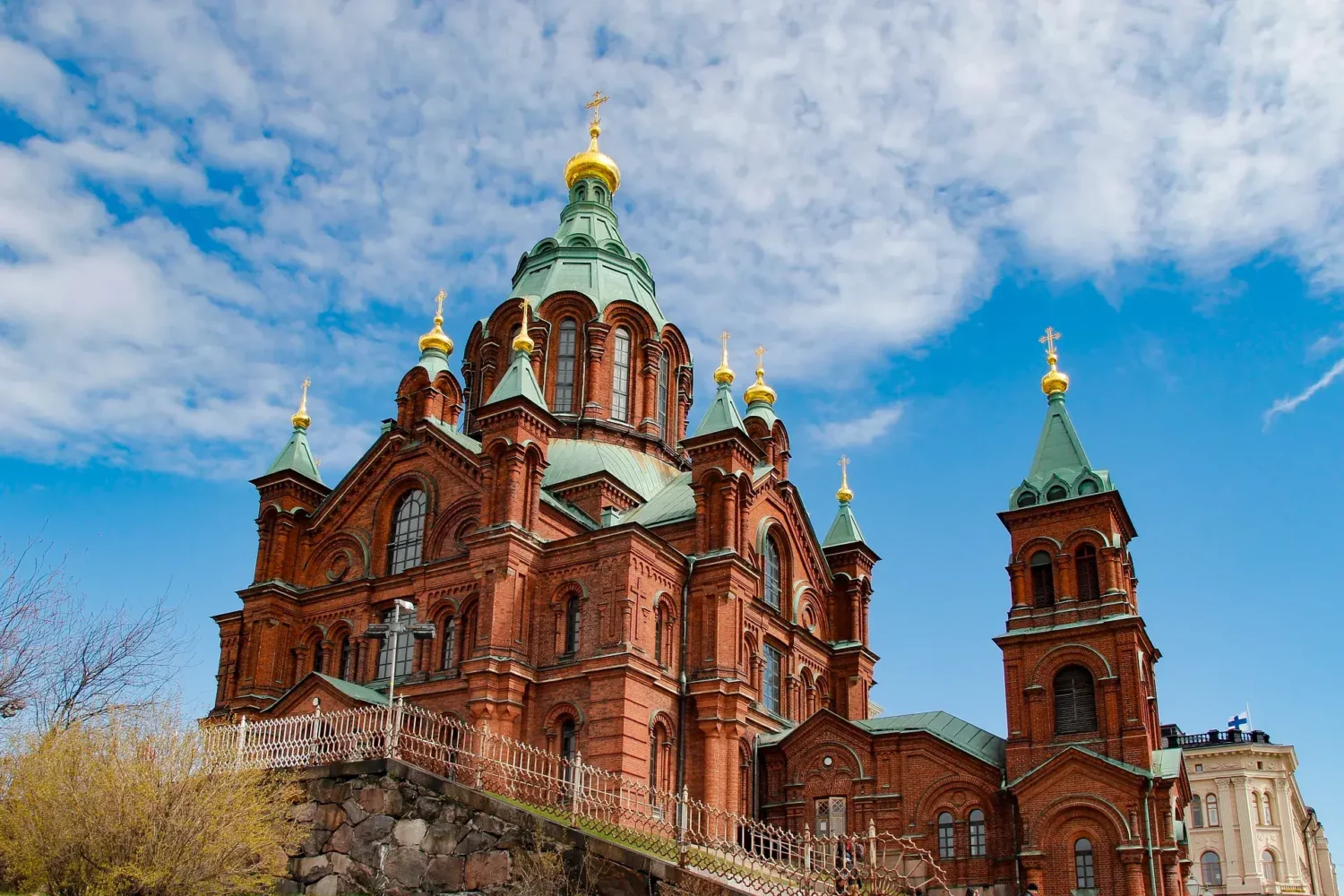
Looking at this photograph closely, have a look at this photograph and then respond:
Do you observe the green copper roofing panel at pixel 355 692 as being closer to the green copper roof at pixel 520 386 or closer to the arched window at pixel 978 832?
the green copper roof at pixel 520 386

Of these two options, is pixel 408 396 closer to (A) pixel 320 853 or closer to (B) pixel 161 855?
(A) pixel 320 853

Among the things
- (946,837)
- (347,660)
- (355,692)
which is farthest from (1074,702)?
(347,660)

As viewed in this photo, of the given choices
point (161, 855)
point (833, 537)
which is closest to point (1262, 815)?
point (833, 537)

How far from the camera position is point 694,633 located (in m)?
31.0

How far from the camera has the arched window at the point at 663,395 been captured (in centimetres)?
4056

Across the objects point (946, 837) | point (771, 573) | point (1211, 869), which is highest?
point (771, 573)

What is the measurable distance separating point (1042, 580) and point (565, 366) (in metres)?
15.9

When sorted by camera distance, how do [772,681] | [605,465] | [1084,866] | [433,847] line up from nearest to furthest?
1. [433,847]
2. [1084,866]
3. [772,681]
4. [605,465]

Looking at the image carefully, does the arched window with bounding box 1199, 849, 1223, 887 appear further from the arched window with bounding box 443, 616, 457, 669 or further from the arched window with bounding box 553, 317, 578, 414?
the arched window with bounding box 443, 616, 457, 669

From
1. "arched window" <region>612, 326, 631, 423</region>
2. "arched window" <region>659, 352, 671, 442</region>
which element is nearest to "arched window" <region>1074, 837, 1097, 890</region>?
"arched window" <region>659, 352, 671, 442</region>

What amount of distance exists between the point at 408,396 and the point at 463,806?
19.6 meters

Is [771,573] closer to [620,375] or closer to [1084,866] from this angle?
[620,375]

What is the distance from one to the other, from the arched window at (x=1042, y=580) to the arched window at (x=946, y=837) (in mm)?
5947

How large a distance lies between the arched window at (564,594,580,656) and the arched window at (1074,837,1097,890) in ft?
39.7
